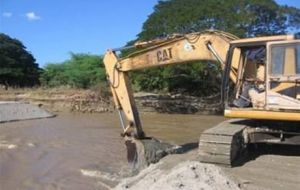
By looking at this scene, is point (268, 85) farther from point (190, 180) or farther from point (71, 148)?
point (71, 148)

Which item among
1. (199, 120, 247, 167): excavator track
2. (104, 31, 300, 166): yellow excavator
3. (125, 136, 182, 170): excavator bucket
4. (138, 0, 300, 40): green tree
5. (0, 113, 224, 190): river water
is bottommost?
(0, 113, 224, 190): river water

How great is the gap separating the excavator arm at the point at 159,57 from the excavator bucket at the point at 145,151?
1.10ft

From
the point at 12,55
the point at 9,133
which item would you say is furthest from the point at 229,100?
the point at 12,55

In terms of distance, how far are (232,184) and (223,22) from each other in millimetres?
23578

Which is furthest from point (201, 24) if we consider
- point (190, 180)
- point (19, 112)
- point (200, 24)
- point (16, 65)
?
point (16, 65)

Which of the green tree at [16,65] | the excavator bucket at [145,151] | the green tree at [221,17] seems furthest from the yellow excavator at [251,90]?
the green tree at [16,65]

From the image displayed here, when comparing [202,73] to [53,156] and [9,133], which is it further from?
[53,156]

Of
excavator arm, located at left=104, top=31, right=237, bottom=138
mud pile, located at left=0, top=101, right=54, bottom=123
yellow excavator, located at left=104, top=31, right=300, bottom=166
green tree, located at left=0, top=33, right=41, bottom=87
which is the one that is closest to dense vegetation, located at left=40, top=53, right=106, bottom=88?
green tree, located at left=0, top=33, right=41, bottom=87

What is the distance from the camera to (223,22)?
1212 inches

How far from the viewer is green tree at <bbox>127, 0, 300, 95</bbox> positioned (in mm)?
31109

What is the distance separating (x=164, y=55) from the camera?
469 inches

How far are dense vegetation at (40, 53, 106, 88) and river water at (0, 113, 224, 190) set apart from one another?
1735 cm

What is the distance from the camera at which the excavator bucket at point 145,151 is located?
1148 centimetres

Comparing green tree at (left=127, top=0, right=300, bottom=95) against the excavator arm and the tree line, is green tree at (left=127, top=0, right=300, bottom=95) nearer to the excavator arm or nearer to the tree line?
the tree line
